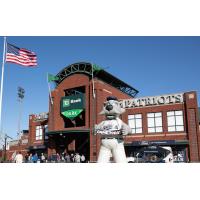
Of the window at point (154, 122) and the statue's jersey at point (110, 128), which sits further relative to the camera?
the window at point (154, 122)

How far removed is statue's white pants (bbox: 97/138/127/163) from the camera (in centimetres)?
891

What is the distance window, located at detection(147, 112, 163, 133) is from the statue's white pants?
24.7 meters

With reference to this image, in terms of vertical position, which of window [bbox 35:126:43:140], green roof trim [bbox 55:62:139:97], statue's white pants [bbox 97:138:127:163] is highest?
green roof trim [bbox 55:62:139:97]

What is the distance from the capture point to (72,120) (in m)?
39.3

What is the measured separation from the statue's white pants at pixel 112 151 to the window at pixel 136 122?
25.5 metres

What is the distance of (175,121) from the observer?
32.2m

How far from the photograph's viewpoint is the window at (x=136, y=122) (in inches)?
1352

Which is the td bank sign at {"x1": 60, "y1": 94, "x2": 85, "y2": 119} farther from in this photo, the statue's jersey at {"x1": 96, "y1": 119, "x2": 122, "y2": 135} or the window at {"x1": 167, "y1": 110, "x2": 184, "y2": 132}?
the statue's jersey at {"x1": 96, "y1": 119, "x2": 122, "y2": 135}

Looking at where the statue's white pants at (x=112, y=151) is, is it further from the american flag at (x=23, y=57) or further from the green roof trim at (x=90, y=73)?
the green roof trim at (x=90, y=73)

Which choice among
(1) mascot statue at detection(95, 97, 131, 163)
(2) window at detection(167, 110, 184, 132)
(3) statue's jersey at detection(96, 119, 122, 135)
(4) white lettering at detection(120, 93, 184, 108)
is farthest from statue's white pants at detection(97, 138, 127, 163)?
(4) white lettering at detection(120, 93, 184, 108)

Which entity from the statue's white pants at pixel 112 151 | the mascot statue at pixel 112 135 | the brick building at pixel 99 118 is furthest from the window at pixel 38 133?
the statue's white pants at pixel 112 151

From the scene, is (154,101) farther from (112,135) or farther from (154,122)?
(112,135)
